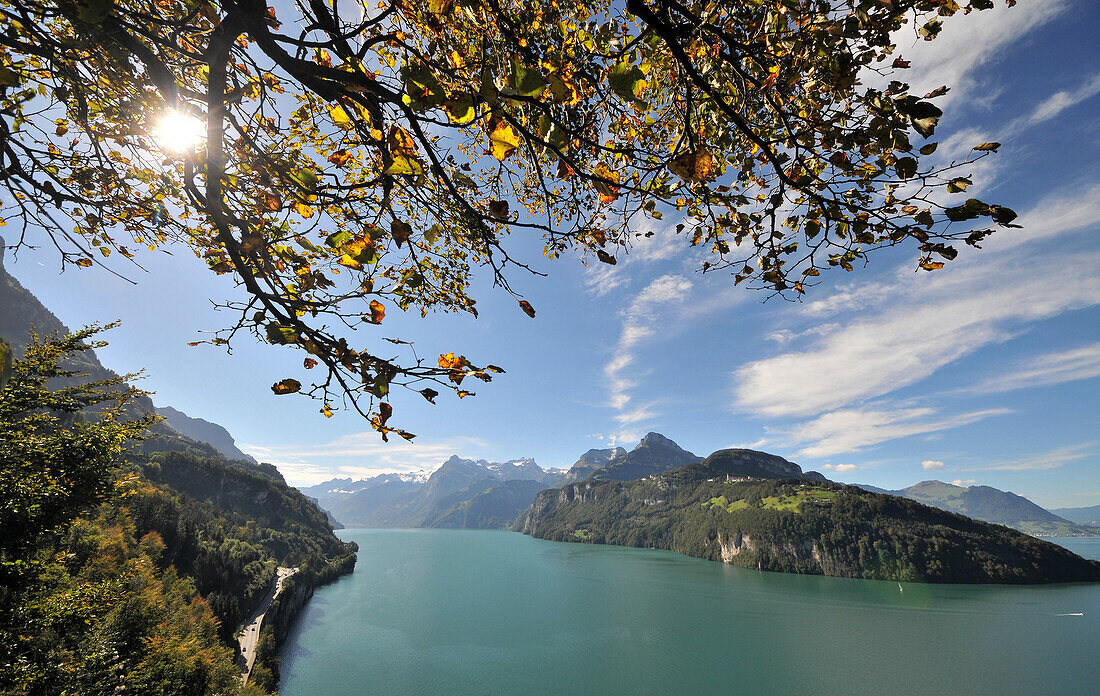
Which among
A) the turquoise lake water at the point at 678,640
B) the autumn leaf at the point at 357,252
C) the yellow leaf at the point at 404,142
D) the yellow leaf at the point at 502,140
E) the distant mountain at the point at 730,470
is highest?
the distant mountain at the point at 730,470

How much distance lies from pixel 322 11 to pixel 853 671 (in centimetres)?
5319

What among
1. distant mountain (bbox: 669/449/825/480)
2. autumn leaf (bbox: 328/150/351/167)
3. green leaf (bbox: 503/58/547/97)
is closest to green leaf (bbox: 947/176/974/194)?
green leaf (bbox: 503/58/547/97)

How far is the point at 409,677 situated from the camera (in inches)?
1245

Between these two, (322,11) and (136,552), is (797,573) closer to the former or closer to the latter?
(136,552)

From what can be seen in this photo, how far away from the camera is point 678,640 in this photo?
4116 centimetres

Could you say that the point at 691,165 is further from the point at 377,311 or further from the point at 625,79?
the point at 377,311

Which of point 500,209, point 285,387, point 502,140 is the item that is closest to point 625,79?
point 502,140

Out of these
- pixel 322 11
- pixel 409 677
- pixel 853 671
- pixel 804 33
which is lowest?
pixel 409 677

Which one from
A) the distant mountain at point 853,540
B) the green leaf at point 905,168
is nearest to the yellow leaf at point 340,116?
the green leaf at point 905,168

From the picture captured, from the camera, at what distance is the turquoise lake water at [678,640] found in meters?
32.0

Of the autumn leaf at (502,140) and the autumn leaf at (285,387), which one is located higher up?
the autumn leaf at (502,140)

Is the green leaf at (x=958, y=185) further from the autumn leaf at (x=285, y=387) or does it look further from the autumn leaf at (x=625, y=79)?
the autumn leaf at (x=285, y=387)

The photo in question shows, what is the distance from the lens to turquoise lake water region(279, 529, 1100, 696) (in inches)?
1259

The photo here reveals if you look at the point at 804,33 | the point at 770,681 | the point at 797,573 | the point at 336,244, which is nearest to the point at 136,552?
the point at 336,244
